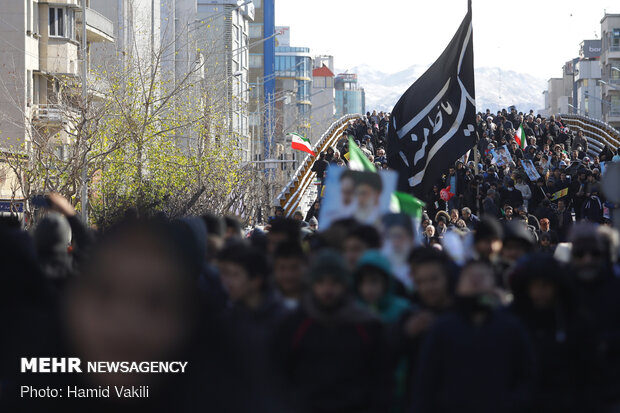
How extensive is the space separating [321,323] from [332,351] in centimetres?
15

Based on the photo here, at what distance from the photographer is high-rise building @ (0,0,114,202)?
40.7m

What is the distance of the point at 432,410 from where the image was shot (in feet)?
19.7

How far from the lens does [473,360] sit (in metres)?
5.96

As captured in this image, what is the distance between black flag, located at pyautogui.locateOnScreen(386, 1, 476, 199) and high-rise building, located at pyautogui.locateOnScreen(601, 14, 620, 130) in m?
95.6

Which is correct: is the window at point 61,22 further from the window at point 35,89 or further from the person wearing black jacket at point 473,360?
the person wearing black jacket at point 473,360

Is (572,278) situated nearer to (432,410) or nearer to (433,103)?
(432,410)

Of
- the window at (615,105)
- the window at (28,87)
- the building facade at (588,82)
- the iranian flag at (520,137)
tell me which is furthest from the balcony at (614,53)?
the iranian flag at (520,137)

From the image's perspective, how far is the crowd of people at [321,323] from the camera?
489 centimetres

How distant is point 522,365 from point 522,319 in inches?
21.2

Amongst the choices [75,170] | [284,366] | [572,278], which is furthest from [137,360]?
[75,170]

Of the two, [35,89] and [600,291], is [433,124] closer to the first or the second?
[600,291]

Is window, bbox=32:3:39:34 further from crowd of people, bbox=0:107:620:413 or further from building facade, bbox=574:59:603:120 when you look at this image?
building facade, bbox=574:59:603:120

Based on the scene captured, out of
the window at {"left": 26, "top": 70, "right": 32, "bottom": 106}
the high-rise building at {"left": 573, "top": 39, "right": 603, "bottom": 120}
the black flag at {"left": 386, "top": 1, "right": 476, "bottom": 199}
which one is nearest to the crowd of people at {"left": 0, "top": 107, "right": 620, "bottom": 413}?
the black flag at {"left": 386, "top": 1, "right": 476, "bottom": 199}

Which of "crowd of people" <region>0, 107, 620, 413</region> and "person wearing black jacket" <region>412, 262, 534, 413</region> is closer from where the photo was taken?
"crowd of people" <region>0, 107, 620, 413</region>
